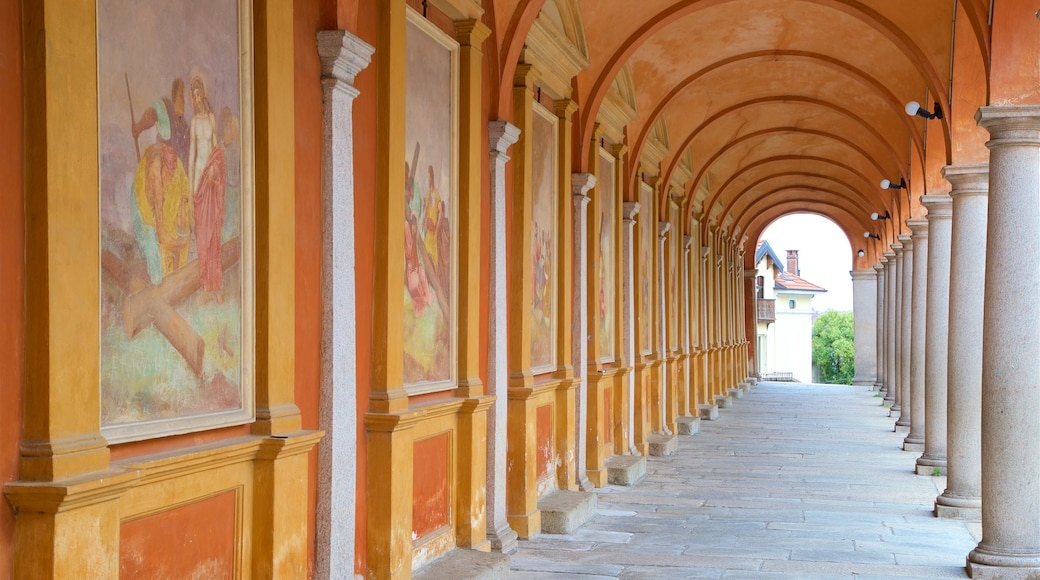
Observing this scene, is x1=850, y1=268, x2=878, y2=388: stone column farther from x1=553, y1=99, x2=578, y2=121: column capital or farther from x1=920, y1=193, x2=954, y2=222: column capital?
x1=553, y1=99, x2=578, y2=121: column capital

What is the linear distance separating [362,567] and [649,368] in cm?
1088

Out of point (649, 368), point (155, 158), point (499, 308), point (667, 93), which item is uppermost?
point (667, 93)

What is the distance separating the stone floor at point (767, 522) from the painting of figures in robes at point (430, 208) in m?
2.16

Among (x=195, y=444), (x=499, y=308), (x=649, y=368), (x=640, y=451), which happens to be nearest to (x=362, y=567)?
(x=195, y=444)

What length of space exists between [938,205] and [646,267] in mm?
4823

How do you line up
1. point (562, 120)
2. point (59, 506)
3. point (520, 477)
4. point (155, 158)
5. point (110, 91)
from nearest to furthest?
point (59, 506) < point (110, 91) < point (155, 158) < point (520, 477) < point (562, 120)

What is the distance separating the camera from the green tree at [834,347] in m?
88.0

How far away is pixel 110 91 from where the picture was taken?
13.9ft

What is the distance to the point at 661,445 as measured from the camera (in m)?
16.8

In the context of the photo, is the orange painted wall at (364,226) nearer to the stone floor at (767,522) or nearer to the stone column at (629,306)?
the stone floor at (767,522)

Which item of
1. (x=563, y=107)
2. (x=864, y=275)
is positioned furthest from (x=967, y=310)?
(x=864, y=275)

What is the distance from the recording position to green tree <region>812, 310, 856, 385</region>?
88.0 meters

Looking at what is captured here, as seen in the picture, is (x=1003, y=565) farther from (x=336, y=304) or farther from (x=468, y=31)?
(x=468, y=31)

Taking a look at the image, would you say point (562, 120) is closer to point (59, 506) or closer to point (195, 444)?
point (195, 444)
